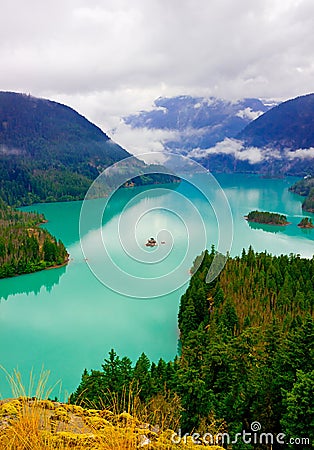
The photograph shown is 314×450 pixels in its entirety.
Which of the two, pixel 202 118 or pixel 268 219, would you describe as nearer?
pixel 268 219

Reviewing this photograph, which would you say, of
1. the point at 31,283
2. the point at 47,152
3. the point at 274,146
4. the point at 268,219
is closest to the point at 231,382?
the point at 31,283

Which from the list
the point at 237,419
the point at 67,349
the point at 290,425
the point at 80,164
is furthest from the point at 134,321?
the point at 80,164

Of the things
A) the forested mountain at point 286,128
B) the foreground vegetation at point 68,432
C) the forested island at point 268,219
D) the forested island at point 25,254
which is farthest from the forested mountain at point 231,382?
the forested mountain at point 286,128

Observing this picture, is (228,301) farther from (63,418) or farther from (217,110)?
(217,110)

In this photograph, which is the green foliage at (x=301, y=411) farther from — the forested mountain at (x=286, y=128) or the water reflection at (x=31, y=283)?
the forested mountain at (x=286, y=128)

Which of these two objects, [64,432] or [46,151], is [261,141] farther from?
[64,432]

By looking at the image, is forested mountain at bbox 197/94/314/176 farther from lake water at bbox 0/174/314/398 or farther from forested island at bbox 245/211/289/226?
lake water at bbox 0/174/314/398

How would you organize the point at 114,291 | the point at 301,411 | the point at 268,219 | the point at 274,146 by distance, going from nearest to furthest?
the point at 301,411
the point at 114,291
the point at 268,219
the point at 274,146
